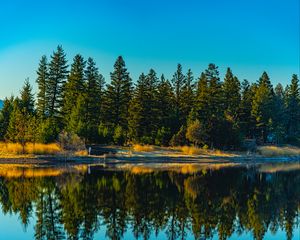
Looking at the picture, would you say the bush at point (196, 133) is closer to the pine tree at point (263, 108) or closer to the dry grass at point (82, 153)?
the dry grass at point (82, 153)

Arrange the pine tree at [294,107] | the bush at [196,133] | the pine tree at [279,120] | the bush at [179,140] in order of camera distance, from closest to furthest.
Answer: the bush at [196,133] → the bush at [179,140] → the pine tree at [279,120] → the pine tree at [294,107]

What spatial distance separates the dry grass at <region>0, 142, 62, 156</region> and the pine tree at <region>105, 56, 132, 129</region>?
2050cm

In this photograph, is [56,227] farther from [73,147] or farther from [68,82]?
[68,82]

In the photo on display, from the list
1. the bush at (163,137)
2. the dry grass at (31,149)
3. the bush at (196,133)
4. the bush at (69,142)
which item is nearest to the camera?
the dry grass at (31,149)

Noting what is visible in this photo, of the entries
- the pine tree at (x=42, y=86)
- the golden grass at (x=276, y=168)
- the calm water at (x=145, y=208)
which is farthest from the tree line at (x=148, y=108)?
the calm water at (x=145, y=208)

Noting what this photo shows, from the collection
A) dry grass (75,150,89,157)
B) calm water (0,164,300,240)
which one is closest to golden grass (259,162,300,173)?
calm water (0,164,300,240)

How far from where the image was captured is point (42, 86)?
213 feet

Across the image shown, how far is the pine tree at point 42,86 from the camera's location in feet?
209

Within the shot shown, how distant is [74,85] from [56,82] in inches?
123

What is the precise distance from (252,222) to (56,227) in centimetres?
787

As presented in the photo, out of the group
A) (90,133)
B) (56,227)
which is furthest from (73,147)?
(56,227)

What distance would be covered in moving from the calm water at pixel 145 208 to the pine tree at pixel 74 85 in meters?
33.3

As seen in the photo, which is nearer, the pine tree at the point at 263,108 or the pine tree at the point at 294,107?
the pine tree at the point at 263,108

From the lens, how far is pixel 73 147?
4628 centimetres
